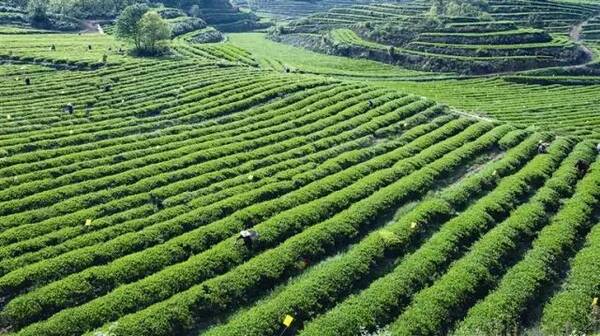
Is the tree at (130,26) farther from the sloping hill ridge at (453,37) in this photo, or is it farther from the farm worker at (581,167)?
the farm worker at (581,167)

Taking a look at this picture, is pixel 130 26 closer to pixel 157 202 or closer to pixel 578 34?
pixel 157 202

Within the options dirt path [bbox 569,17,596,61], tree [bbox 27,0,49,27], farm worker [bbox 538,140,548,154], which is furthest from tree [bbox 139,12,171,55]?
dirt path [bbox 569,17,596,61]

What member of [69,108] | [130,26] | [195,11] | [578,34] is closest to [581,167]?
[69,108]

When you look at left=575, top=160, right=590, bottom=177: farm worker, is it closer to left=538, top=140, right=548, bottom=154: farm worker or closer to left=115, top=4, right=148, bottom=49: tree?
left=538, top=140, right=548, bottom=154: farm worker

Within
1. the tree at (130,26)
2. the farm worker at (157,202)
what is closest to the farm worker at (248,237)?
the farm worker at (157,202)

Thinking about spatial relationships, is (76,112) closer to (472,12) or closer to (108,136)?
(108,136)

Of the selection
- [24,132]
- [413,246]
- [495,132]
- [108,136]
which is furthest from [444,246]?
[24,132]

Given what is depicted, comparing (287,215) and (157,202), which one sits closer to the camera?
(287,215)
